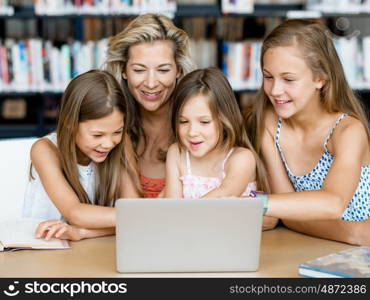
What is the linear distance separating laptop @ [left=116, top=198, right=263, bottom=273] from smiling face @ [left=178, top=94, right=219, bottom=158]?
55cm

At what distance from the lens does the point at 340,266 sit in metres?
1.41

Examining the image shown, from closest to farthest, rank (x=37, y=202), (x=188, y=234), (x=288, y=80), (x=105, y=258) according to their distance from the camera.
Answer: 1. (x=188, y=234)
2. (x=105, y=258)
3. (x=288, y=80)
4. (x=37, y=202)

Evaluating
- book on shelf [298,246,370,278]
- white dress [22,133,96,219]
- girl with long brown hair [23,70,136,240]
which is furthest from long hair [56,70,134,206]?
book on shelf [298,246,370,278]

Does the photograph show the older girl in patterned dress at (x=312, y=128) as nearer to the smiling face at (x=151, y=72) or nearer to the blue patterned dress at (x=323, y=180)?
the blue patterned dress at (x=323, y=180)

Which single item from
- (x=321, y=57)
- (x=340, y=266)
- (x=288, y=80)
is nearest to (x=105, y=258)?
(x=340, y=266)

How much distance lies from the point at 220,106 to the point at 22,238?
69 cm

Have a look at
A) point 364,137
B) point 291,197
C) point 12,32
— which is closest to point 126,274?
point 291,197

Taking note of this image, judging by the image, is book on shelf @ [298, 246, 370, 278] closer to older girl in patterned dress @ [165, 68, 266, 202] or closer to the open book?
older girl in patterned dress @ [165, 68, 266, 202]

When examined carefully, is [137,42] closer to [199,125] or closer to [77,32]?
[199,125]

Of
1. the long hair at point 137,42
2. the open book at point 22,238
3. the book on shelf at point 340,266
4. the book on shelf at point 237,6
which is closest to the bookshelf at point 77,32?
the book on shelf at point 237,6

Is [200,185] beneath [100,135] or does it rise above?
beneath

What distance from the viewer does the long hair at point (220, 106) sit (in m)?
1.95

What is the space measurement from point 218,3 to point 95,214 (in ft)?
7.89

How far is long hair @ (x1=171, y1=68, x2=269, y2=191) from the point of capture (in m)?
1.95
